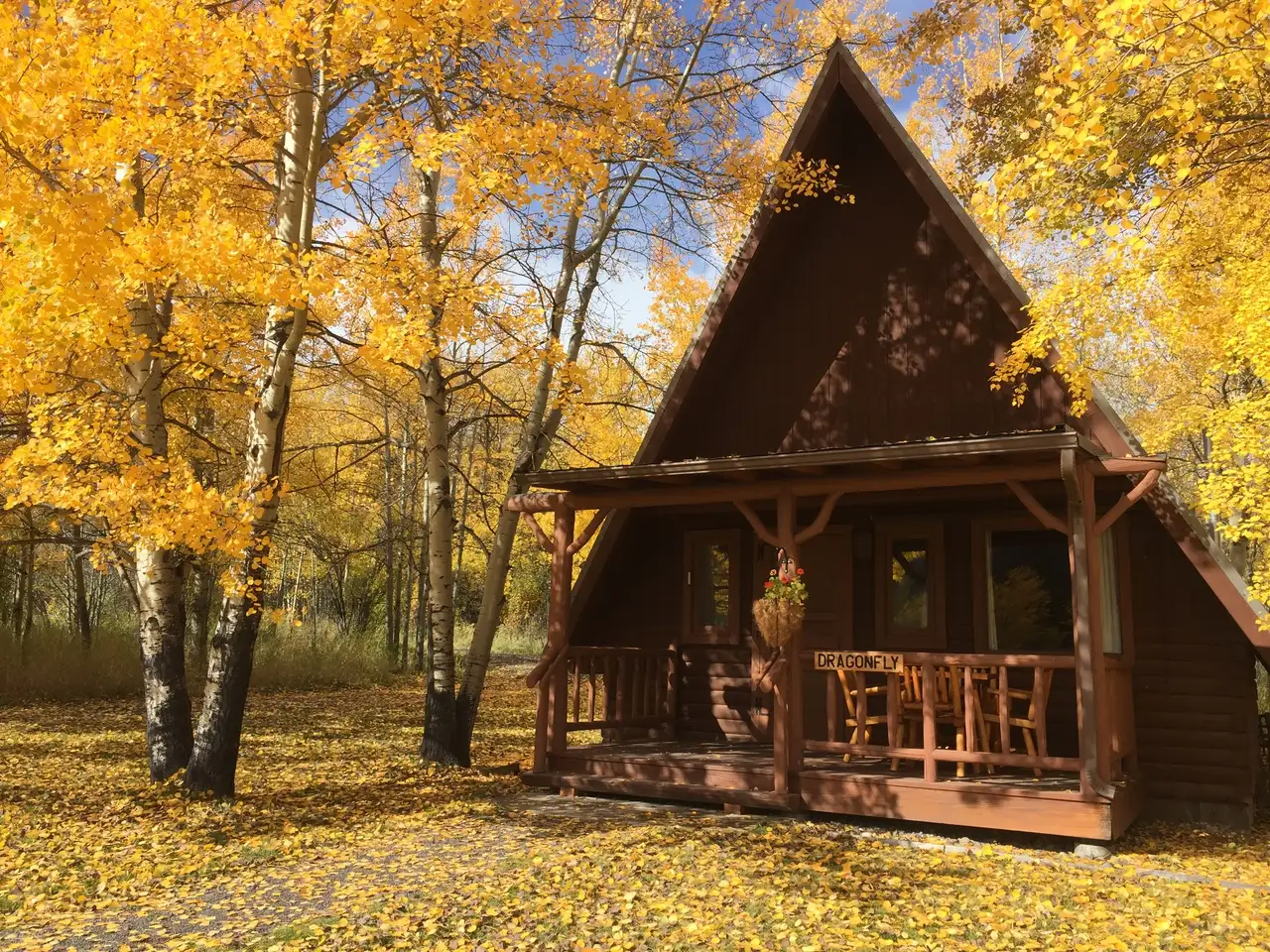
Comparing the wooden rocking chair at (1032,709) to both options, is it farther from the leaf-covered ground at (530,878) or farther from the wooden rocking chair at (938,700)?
the leaf-covered ground at (530,878)

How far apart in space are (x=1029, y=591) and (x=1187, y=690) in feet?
5.27

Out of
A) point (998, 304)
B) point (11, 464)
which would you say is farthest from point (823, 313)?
point (11, 464)

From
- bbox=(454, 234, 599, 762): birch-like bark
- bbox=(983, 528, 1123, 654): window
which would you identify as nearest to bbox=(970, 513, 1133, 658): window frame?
bbox=(983, 528, 1123, 654): window

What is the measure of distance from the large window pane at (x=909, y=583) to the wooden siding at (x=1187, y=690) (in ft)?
6.39

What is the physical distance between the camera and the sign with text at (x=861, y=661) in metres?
8.51

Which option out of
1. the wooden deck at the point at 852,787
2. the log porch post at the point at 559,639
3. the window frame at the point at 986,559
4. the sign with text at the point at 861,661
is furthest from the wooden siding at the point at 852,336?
the wooden deck at the point at 852,787

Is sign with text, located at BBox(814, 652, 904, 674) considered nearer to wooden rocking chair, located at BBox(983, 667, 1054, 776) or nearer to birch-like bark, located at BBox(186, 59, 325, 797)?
wooden rocking chair, located at BBox(983, 667, 1054, 776)

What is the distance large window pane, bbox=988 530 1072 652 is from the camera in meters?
9.75

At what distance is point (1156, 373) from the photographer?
2181 centimetres

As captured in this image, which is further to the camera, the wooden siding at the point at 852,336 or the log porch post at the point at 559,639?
the wooden siding at the point at 852,336

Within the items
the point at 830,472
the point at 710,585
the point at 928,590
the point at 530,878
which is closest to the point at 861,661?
the point at 830,472

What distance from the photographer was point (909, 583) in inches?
414

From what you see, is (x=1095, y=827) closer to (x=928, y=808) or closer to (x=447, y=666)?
(x=928, y=808)

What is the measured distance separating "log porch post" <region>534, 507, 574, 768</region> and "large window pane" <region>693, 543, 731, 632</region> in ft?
6.82
